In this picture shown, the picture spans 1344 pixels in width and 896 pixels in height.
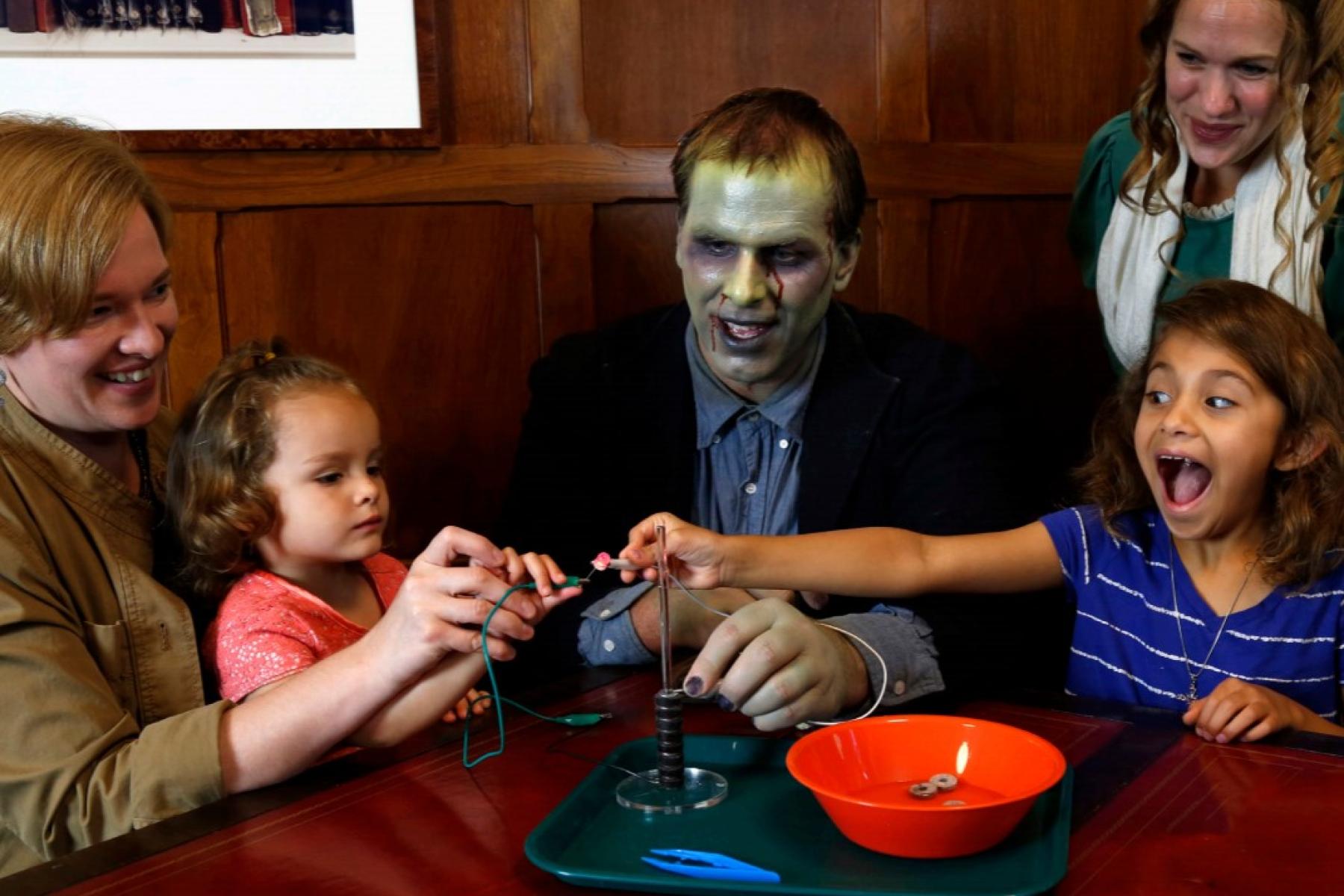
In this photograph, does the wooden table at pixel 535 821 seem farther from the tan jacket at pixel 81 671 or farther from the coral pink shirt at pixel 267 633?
the coral pink shirt at pixel 267 633

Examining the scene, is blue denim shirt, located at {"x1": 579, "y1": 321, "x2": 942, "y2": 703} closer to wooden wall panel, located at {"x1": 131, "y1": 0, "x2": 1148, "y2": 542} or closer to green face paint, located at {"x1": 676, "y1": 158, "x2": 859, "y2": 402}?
green face paint, located at {"x1": 676, "y1": 158, "x2": 859, "y2": 402}

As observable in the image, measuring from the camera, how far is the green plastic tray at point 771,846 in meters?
1.25

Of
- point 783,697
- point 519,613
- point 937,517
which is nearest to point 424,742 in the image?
point 519,613

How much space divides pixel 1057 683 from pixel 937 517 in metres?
0.55

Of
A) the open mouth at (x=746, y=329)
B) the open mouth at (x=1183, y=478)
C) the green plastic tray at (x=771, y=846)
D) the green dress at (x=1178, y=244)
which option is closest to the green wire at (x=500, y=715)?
the green plastic tray at (x=771, y=846)

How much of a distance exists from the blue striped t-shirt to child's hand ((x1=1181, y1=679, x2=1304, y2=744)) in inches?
14.6

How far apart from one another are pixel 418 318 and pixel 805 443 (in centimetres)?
112

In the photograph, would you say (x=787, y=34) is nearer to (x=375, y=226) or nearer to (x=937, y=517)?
(x=375, y=226)

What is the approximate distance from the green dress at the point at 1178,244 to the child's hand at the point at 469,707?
1.31 metres

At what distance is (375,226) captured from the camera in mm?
2986

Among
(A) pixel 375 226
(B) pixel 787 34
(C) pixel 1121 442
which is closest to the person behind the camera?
(C) pixel 1121 442

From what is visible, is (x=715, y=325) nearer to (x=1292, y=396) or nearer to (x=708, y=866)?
(x=1292, y=396)

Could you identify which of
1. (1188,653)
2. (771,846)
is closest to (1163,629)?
(1188,653)

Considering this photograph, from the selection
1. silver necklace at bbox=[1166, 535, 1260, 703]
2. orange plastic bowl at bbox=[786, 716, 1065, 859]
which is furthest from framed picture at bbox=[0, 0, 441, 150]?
orange plastic bowl at bbox=[786, 716, 1065, 859]
